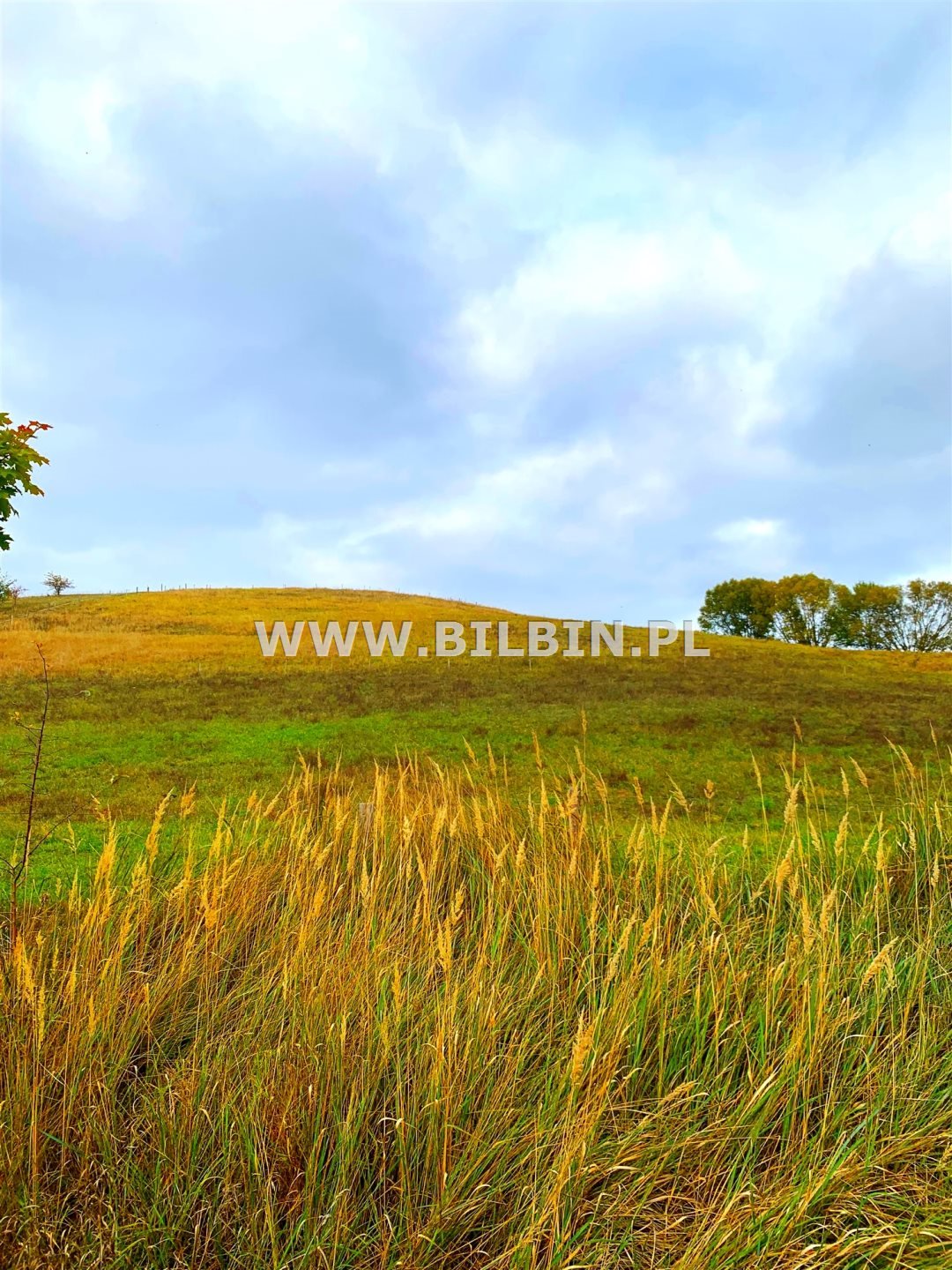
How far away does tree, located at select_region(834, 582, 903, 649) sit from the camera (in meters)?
52.7

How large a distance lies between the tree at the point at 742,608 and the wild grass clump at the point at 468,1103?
59.1m

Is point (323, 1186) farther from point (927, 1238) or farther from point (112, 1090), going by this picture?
point (927, 1238)

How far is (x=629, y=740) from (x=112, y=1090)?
1145 cm

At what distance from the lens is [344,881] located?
424cm

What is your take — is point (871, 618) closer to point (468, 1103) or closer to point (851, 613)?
point (851, 613)

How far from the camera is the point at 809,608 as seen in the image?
56250 mm

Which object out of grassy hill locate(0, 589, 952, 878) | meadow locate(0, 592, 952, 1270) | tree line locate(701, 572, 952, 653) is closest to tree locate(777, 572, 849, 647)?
tree line locate(701, 572, 952, 653)

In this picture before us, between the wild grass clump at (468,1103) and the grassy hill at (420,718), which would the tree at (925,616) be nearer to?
the grassy hill at (420,718)

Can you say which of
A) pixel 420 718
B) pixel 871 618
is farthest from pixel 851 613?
pixel 420 718

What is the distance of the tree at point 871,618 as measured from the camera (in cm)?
5269

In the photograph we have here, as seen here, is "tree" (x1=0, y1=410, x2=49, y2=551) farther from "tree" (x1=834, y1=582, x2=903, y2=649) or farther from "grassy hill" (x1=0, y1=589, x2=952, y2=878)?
"tree" (x1=834, y1=582, x2=903, y2=649)

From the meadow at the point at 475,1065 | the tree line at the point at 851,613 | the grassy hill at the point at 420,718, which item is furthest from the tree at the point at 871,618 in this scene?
the meadow at the point at 475,1065

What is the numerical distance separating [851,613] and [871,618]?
149cm

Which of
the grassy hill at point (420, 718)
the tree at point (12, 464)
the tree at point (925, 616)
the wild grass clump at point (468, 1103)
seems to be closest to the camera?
the wild grass clump at point (468, 1103)
